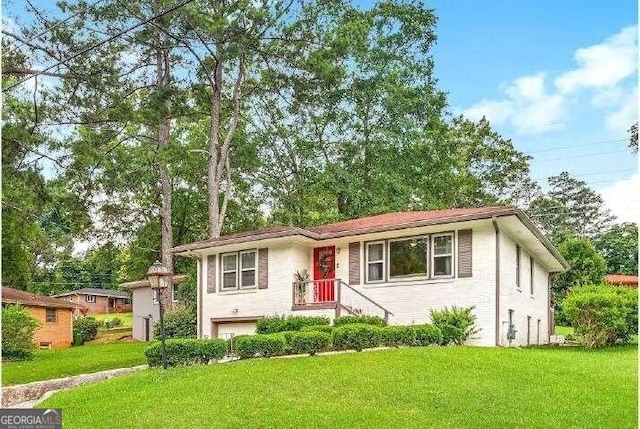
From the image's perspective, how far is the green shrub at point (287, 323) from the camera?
45.2 feet

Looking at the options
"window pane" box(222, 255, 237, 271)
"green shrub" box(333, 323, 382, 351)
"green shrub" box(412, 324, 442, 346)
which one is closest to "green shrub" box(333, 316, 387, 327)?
"green shrub" box(412, 324, 442, 346)

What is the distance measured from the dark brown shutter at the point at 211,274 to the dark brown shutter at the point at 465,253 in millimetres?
6252

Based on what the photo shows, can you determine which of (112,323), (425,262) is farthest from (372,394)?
(112,323)

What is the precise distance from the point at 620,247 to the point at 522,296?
20602 mm

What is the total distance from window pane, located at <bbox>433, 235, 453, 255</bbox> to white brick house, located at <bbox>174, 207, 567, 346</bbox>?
0.07 feet

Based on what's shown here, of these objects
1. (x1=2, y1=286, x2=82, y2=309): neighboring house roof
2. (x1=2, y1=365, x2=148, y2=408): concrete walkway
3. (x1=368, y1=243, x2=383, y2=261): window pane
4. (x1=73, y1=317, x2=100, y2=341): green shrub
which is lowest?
(x1=73, y1=317, x2=100, y2=341): green shrub

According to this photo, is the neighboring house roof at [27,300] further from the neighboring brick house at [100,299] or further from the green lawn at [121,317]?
the neighboring brick house at [100,299]

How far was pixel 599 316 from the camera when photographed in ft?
43.8

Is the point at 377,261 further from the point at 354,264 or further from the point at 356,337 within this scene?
the point at 356,337

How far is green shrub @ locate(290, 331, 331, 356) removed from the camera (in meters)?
11.4

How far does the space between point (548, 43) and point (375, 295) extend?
892 centimetres

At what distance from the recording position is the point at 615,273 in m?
33.4

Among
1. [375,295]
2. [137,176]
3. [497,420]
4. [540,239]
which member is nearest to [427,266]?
[375,295]

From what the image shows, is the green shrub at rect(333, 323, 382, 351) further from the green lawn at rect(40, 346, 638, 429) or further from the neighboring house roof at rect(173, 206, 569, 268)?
the neighboring house roof at rect(173, 206, 569, 268)
